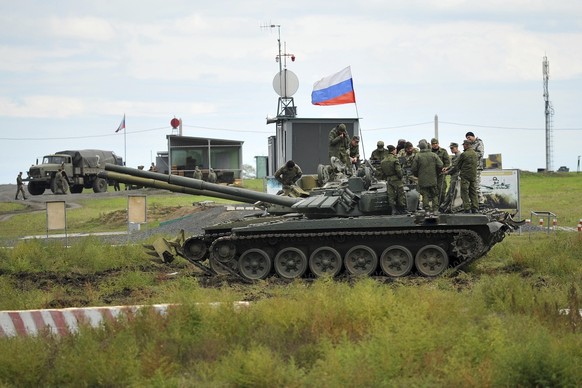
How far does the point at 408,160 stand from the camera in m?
20.9

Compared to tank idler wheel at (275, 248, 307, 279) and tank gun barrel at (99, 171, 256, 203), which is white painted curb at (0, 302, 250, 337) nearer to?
tank idler wheel at (275, 248, 307, 279)

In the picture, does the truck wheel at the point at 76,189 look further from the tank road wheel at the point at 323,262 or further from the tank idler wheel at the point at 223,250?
the tank road wheel at the point at 323,262

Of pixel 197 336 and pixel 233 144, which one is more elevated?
pixel 233 144

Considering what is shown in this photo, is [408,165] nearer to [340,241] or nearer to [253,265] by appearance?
[340,241]

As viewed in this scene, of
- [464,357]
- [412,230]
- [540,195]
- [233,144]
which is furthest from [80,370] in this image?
[233,144]

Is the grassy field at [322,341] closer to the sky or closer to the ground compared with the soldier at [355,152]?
closer to the ground

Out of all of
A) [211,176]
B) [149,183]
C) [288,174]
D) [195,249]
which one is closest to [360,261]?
[195,249]

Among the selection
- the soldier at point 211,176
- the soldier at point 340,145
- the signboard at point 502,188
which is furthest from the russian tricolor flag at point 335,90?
the soldier at point 211,176

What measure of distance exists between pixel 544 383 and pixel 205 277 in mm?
11404

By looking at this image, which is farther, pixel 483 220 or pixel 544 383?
pixel 483 220

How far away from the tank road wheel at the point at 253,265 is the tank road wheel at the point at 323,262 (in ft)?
2.86

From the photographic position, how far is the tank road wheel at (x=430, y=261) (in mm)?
19656

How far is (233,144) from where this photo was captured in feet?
181

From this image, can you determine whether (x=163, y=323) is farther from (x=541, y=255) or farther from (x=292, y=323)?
(x=541, y=255)
